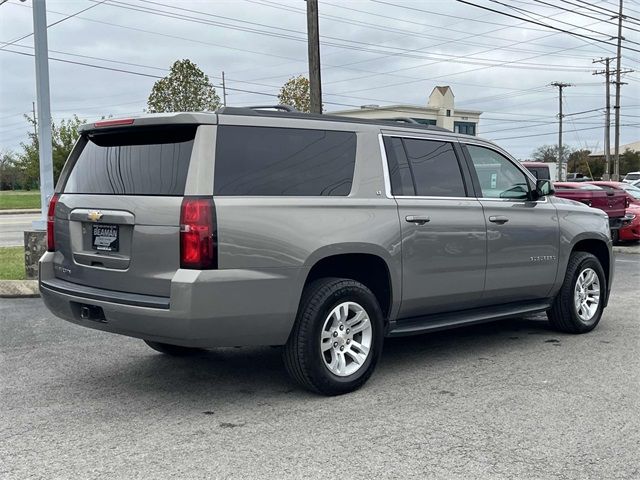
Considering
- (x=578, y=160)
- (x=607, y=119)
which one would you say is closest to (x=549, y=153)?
(x=578, y=160)

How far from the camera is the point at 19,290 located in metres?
9.41

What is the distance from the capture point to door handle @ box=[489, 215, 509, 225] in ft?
20.7

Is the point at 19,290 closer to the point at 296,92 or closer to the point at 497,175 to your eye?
the point at 497,175

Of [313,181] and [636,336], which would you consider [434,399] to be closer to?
[313,181]

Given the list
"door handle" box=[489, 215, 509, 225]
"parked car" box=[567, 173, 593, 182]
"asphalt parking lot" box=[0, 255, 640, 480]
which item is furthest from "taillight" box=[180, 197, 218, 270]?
"parked car" box=[567, 173, 593, 182]

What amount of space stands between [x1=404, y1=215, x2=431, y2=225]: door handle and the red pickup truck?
38.8ft

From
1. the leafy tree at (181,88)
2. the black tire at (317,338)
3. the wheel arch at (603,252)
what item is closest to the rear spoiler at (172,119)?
the black tire at (317,338)

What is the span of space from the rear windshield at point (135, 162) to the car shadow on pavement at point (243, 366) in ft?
4.84

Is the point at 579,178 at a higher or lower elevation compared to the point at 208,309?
higher

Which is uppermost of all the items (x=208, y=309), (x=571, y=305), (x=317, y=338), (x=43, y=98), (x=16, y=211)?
(x=43, y=98)

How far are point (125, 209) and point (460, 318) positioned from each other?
9.59 ft

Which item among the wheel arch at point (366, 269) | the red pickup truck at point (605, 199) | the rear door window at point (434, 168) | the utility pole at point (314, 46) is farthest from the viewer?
the utility pole at point (314, 46)

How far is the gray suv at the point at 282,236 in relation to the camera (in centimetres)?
457

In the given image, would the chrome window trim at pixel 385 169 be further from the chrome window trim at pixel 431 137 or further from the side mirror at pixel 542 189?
the side mirror at pixel 542 189
